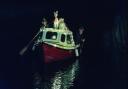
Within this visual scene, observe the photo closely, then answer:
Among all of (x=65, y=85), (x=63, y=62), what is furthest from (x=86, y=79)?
(x=63, y=62)

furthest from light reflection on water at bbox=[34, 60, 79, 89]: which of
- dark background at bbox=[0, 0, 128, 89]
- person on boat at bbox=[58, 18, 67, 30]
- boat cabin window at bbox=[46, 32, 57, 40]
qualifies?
person on boat at bbox=[58, 18, 67, 30]

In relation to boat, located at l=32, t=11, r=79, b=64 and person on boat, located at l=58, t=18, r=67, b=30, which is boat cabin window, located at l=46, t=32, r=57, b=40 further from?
person on boat, located at l=58, t=18, r=67, b=30

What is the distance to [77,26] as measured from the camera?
4700 cm

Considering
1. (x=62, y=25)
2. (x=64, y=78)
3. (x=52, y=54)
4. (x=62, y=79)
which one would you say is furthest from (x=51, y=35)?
(x=62, y=79)

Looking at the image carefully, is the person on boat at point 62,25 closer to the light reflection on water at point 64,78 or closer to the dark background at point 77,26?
the dark background at point 77,26

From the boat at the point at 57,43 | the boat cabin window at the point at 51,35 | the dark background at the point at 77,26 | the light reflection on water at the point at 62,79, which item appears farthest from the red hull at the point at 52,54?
the light reflection on water at the point at 62,79

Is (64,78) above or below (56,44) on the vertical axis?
below

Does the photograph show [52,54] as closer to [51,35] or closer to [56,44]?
[56,44]

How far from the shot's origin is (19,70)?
38469mm

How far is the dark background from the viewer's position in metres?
41.4

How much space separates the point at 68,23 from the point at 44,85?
1393 cm

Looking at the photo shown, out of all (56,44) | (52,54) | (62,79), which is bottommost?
(62,79)

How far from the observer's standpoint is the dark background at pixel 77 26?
4138cm

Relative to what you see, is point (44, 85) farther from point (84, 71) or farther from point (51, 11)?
point (51, 11)
